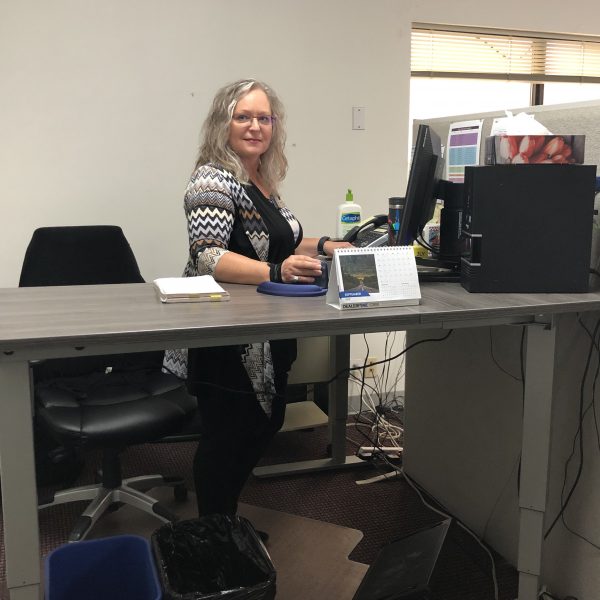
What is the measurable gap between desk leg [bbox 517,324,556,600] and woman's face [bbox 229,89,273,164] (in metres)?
0.90

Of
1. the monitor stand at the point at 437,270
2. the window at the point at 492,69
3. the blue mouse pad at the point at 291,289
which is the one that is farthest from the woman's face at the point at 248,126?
the window at the point at 492,69

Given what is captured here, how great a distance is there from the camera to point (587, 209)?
4.76ft

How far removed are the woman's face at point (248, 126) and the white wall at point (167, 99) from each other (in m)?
1.01

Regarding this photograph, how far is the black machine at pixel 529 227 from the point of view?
4.72 ft

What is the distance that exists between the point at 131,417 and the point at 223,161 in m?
0.78

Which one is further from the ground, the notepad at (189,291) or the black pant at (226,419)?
the notepad at (189,291)

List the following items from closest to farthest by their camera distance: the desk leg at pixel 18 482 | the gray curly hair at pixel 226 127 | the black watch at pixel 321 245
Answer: the desk leg at pixel 18 482, the gray curly hair at pixel 226 127, the black watch at pixel 321 245

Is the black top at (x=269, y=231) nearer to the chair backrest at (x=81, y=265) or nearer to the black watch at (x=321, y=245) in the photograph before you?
the black watch at (x=321, y=245)

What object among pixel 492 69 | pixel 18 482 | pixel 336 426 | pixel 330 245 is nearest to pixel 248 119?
pixel 330 245

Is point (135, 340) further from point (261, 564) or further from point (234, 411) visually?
point (261, 564)

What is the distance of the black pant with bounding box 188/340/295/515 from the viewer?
5.41ft

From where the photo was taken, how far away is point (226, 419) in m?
1.67

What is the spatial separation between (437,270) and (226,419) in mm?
692

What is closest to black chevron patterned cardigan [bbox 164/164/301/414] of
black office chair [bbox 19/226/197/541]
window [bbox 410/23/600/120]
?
black office chair [bbox 19/226/197/541]
